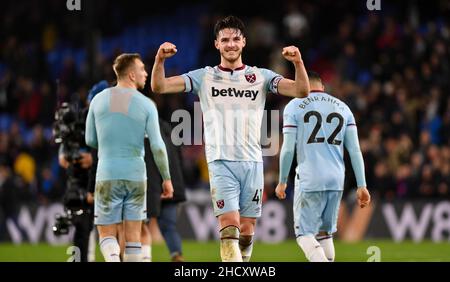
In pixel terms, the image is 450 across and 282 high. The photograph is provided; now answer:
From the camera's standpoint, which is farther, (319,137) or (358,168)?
(319,137)

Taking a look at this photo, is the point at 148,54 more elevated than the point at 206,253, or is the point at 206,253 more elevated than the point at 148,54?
the point at 148,54

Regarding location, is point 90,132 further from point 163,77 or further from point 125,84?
point 163,77

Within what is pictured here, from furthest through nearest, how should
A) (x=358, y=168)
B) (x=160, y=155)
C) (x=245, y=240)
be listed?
(x=358, y=168) < (x=160, y=155) < (x=245, y=240)

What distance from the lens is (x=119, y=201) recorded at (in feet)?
33.8

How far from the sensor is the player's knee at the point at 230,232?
9695mm

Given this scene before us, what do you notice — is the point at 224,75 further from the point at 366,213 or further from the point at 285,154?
the point at 366,213

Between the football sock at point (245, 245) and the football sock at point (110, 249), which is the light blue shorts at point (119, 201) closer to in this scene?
the football sock at point (110, 249)

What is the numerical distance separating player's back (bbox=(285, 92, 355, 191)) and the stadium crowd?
30.5 feet

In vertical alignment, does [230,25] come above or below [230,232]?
above

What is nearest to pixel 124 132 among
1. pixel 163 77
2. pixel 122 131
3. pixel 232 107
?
pixel 122 131

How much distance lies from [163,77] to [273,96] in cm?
1404
